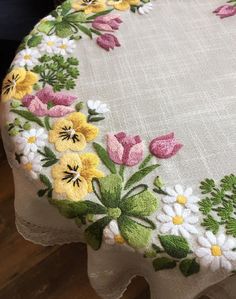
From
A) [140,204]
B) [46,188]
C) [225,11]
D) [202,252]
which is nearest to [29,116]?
[46,188]

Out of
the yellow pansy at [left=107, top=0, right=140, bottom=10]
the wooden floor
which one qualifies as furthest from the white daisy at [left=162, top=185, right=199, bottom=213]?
the wooden floor

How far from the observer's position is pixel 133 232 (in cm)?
52

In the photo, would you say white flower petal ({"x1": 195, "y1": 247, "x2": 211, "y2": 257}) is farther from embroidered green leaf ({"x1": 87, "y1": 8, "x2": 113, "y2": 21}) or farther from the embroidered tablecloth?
embroidered green leaf ({"x1": 87, "y1": 8, "x2": 113, "y2": 21})

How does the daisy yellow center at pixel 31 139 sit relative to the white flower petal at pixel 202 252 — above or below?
above

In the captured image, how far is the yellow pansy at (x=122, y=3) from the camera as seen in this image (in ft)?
2.76

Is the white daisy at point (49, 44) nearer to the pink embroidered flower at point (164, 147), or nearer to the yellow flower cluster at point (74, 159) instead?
the yellow flower cluster at point (74, 159)

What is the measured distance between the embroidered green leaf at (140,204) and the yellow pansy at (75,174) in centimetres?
6

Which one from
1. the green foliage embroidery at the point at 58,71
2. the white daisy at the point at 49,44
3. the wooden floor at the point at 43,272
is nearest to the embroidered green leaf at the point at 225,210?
the green foliage embroidery at the point at 58,71

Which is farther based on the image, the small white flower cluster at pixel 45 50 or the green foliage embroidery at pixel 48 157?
the small white flower cluster at pixel 45 50

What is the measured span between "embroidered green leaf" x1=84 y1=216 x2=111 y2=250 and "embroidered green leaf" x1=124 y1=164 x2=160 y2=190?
6 cm

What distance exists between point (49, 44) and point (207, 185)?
16.3 inches

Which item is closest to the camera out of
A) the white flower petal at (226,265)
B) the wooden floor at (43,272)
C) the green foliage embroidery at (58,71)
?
the white flower petal at (226,265)

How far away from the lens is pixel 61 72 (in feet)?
2.38

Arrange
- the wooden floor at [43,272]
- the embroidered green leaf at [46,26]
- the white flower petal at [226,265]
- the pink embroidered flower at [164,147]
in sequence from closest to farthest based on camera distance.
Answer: the white flower petal at [226,265], the pink embroidered flower at [164,147], the embroidered green leaf at [46,26], the wooden floor at [43,272]
